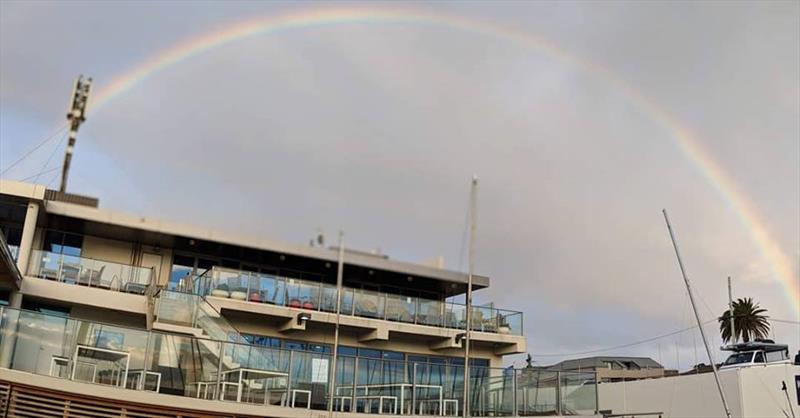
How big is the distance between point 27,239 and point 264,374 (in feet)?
29.6

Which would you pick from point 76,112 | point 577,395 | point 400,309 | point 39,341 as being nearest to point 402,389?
point 577,395

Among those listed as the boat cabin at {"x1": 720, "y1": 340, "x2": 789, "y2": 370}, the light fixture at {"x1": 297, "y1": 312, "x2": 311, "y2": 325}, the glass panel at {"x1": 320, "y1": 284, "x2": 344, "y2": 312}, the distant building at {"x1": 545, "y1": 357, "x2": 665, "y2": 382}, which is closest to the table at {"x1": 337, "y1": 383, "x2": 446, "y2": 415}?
the light fixture at {"x1": 297, "y1": 312, "x2": 311, "y2": 325}

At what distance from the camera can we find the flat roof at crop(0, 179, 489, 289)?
67.2 feet

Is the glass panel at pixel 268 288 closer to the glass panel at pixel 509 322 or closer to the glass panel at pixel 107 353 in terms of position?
the glass panel at pixel 107 353

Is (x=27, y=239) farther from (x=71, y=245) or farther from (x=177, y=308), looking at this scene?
(x=177, y=308)

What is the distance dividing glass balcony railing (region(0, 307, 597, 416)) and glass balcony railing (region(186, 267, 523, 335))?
18.7 feet

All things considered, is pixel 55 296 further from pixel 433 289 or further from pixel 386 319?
pixel 433 289

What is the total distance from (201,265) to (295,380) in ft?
30.4

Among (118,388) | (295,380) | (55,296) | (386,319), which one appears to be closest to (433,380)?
(295,380)

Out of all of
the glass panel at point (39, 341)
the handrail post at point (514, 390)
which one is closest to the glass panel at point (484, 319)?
the handrail post at point (514, 390)

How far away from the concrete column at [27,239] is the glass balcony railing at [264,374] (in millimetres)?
7384

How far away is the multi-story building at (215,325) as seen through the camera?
14.1m

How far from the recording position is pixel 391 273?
26.6 metres

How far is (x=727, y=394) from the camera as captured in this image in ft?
97.2
